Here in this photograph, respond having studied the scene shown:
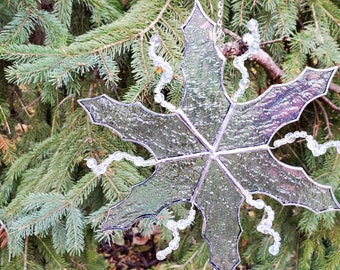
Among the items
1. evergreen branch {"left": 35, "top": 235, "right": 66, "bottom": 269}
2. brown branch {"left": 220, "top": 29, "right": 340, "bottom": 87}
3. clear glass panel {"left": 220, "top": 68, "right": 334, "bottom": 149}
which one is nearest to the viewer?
clear glass panel {"left": 220, "top": 68, "right": 334, "bottom": 149}

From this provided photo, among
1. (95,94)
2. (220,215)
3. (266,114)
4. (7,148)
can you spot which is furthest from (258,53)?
(7,148)

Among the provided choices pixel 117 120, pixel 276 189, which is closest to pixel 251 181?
pixel 276 189

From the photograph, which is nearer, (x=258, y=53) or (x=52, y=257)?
(x=258, y=53)

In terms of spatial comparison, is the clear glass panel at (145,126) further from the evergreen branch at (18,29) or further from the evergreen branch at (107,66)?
the evergreen branch at (18,29)

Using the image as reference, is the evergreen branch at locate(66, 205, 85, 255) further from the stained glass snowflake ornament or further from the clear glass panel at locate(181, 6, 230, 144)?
the clear glass panel at locate(181, 6, 230, 144)

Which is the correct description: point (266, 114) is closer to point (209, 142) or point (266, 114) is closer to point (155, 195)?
point (209, 142)

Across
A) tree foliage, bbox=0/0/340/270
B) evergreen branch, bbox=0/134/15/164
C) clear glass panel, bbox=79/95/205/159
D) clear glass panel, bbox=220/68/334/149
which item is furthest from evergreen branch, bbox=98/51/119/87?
evergreen branch, bbox=0/134/15/164

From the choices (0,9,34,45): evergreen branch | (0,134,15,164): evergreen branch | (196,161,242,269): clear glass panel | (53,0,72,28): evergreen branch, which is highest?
(53,0,72,28): evergreen branch
